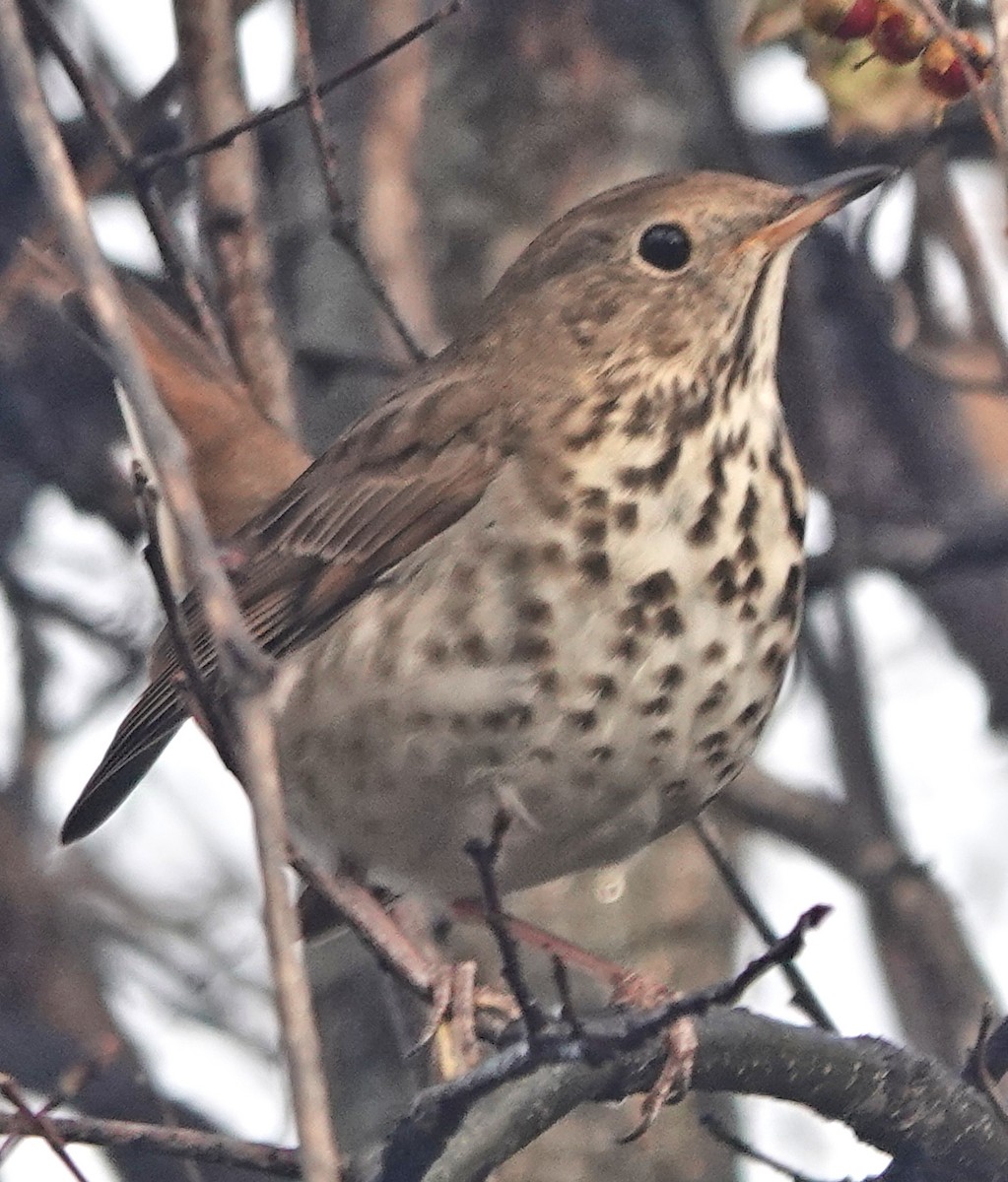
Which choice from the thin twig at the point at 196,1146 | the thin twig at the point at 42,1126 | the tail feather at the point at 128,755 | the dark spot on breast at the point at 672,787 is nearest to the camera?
the thin twig at the point at 196,1146

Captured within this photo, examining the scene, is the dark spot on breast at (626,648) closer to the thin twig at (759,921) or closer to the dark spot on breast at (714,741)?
the dark spot on breast at (714,741)

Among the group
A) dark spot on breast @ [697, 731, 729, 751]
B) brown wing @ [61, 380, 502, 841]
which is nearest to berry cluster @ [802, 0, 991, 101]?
brown wing @ [61, 380, 502, 841]

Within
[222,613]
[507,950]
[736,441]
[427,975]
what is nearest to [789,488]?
[736,441]

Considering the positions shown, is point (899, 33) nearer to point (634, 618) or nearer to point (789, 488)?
point (789, 488)

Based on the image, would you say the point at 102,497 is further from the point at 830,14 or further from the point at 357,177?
the point at 830,14

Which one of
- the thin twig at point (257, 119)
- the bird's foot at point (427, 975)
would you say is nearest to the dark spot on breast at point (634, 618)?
the bird's foot at point (427, 975)

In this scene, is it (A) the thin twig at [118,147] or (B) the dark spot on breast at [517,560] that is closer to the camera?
(A) the thin twig at [118,147]

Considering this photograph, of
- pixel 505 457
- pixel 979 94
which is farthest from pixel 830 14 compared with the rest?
pixel 505 457

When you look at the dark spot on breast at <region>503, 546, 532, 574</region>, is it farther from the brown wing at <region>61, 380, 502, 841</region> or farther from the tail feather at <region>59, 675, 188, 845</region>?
the tail feather at <region>59, 675, 188, 845</region>
